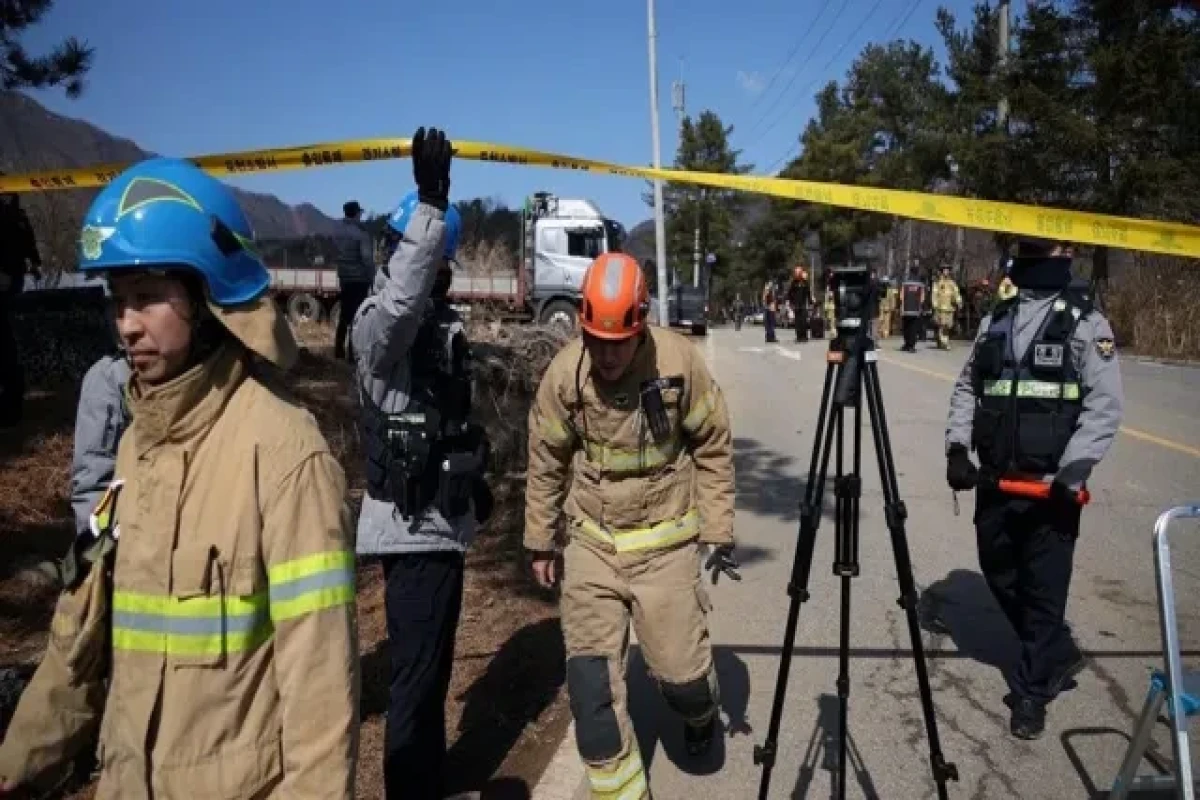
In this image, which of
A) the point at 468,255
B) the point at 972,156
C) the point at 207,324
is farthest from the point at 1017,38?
the point at 207,324

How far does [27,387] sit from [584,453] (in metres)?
7.46

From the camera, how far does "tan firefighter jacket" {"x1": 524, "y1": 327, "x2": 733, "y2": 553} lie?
3.41 meters

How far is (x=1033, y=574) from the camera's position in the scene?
4082 mm

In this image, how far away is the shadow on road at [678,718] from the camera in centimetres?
379

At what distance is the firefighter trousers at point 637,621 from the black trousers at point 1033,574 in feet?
5.03

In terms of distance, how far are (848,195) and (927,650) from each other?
101 inches

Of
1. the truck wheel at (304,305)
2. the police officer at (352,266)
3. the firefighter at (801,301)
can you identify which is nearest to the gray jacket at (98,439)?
the police officer at (352,266)

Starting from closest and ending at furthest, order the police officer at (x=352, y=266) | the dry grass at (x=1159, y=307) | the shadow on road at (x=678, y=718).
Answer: the shadow on road at (x=678, y=718) → the police officer at (x=352, y=266) → the dry grass at (x=1159, y=307)

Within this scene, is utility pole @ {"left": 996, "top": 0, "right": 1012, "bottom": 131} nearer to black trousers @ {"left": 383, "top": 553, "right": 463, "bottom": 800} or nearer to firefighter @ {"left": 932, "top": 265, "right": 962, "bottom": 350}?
firefighter @ {"left": 932, "top": 265, "right": 962, "bottom": 350}

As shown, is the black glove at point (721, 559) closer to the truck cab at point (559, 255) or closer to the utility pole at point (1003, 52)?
the truck cab at point (559, 255)

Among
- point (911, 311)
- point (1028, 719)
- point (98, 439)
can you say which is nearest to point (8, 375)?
point (98, 439)

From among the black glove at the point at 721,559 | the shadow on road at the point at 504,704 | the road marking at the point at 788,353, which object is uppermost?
the black glove at the point at 721,559

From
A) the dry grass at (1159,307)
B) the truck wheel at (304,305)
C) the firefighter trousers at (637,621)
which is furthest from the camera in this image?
the truck wheel at (304,305)

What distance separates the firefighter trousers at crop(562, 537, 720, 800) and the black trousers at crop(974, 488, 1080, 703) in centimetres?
153
